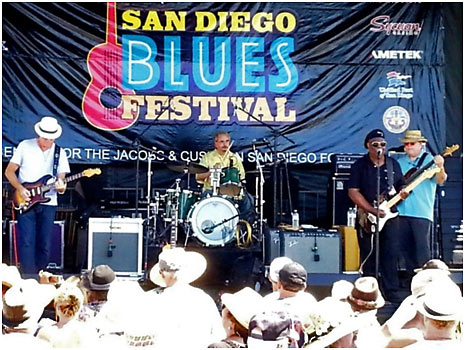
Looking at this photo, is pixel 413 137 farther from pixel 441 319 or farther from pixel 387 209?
pixel 441 319

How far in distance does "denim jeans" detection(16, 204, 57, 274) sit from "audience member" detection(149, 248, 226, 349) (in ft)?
11.9

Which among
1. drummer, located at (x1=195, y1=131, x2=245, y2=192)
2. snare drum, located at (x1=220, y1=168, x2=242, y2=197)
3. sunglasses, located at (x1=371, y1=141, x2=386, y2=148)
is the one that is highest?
sunglasses, located at (x1=371, y1=141, x2=386, y2=148)

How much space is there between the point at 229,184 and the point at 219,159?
0.30 metres

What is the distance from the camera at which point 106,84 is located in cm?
843

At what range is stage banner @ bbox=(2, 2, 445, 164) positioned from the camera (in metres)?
8.41

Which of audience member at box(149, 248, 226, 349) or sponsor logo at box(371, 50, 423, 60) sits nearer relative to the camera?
audience member at box(149, 248, 226, 349)

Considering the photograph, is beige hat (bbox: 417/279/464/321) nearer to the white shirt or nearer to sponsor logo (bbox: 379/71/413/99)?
Result: sponsor logo (bbox: 379/71/413/99)

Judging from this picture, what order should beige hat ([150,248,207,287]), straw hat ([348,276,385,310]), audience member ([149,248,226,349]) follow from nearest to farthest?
audience member ([149,248,226,349]) < straw hat ([348,276,385,310]) < beige hat ([150,248,207,287])

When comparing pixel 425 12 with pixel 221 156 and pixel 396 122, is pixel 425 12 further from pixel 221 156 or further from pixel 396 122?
pixel 221 156

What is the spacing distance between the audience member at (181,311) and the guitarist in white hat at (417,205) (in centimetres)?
392

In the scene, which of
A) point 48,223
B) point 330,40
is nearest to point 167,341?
point 48,223

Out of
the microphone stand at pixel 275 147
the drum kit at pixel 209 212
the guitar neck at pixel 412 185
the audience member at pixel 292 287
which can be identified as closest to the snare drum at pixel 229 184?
the drum kit at pixel 209 212

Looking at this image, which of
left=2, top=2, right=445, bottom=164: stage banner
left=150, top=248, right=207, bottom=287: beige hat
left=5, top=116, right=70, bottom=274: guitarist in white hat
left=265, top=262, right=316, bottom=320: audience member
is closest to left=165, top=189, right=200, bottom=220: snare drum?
left=2, top=2, right=445, bottom=164: stage banner

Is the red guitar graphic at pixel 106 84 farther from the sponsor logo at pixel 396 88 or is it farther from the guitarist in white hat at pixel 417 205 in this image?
the guitarist in white hat at pixel 417 205
